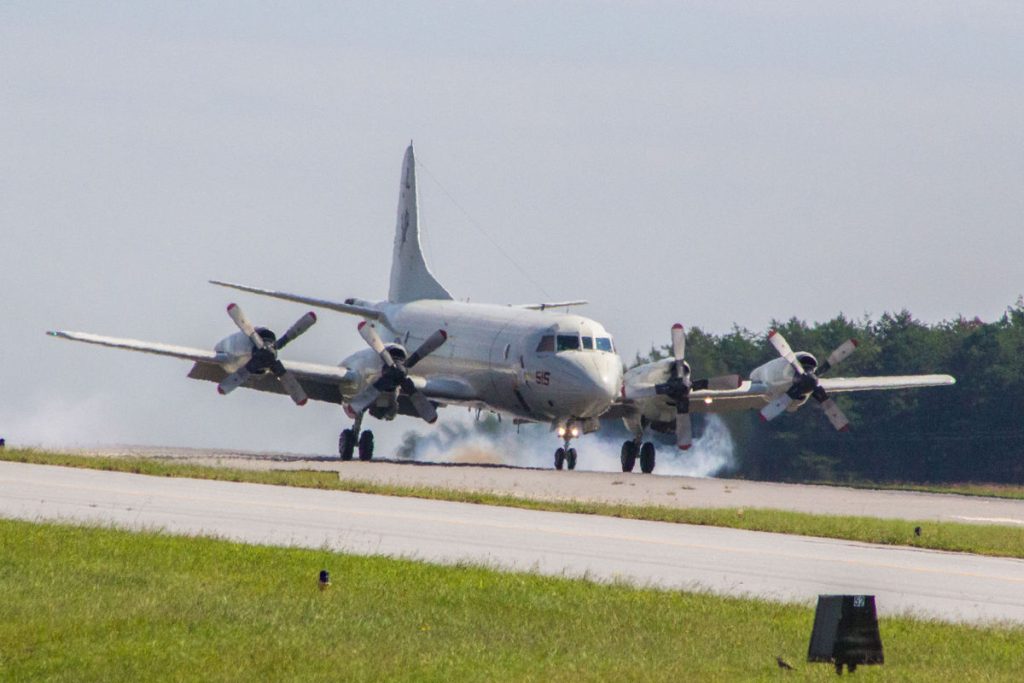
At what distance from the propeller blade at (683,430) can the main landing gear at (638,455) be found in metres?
1.58

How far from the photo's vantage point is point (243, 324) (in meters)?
48.9

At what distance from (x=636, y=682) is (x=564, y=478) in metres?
28.1

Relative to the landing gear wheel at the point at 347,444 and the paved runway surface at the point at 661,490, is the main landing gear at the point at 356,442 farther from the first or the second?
the paved runway surface at the point at 661,490

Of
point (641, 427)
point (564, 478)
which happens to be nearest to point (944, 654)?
point (564, 478)

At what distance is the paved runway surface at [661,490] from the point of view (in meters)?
35.1

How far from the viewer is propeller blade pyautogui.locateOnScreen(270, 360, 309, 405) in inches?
1921

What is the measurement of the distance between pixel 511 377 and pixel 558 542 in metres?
25.2

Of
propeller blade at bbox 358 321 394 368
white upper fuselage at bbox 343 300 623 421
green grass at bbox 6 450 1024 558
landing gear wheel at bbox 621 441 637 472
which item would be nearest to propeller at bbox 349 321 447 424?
propeller blade at bbox 358 321 394 368

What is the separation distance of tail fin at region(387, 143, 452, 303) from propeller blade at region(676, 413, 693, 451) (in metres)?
11.4

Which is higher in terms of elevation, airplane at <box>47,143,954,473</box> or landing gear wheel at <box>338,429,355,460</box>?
airplane at <box>47,143,954,473</box>

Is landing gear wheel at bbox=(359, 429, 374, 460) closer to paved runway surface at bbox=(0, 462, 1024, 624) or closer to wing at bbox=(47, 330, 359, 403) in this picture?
wing at bbox=(47, 330, 359, 403)

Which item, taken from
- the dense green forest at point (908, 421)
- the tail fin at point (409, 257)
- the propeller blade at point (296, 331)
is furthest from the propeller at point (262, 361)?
the dense green forest at point (908, 421)

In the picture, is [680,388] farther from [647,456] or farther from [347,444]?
[347,444]

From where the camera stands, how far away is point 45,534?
72.7ft
